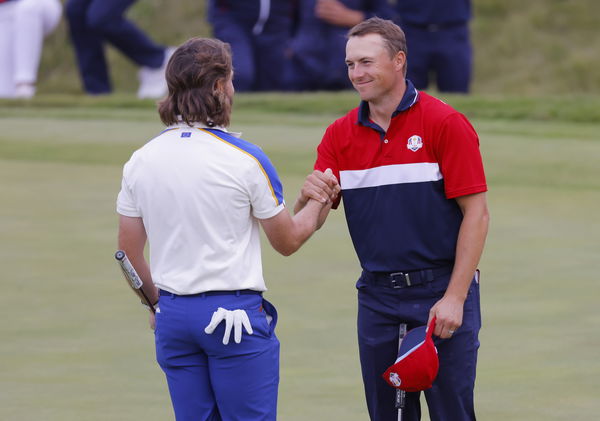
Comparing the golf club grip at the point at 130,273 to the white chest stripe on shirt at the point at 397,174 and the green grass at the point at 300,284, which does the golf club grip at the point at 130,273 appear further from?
the green grass at the point at 300,284

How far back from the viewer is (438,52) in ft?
43.9

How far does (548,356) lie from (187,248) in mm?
2223

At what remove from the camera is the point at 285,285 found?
655 cm

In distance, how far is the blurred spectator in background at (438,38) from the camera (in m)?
13.2

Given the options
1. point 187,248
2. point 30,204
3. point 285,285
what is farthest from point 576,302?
point 30,204

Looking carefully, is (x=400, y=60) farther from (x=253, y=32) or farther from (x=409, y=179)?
(x=253, y=32)

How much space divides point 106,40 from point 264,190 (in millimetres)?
12227

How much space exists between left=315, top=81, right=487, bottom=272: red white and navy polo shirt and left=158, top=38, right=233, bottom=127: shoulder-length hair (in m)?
0.60

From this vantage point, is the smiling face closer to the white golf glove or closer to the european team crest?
the european team crest

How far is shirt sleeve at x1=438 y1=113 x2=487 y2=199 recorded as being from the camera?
151 inches

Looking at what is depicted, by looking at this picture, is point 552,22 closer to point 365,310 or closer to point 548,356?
point 548,356

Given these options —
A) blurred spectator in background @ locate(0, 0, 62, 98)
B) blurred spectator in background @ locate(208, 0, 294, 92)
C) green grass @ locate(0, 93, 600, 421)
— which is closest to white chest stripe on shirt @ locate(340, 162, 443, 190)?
green grass @ locate(0, 93, 600, 421)

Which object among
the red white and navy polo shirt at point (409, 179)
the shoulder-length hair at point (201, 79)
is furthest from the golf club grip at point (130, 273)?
the red white and navy polo shirt at point (409, 179)

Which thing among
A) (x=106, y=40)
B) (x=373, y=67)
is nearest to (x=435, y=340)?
(x=373, y=67)
